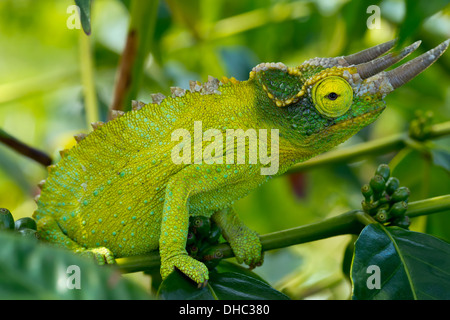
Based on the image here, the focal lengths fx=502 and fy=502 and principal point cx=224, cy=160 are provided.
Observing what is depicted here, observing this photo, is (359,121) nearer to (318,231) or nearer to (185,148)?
(318,231)

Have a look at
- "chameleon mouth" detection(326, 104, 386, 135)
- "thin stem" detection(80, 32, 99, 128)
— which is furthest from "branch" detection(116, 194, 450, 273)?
"thin stem" detection(80, 32, 99, 128)


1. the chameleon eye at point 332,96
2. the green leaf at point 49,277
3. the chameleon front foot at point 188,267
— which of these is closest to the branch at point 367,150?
the chameleon eye at point 332,96

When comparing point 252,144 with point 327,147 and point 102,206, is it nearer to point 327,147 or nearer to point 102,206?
point 327,147

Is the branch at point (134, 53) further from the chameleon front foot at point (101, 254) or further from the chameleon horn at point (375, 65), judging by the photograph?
the chameleon horn at point (375, 65)

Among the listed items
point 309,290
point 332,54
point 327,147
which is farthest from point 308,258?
point 327,147

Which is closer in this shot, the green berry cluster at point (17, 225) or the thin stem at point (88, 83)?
the green berry cluster at point (17, 225)
